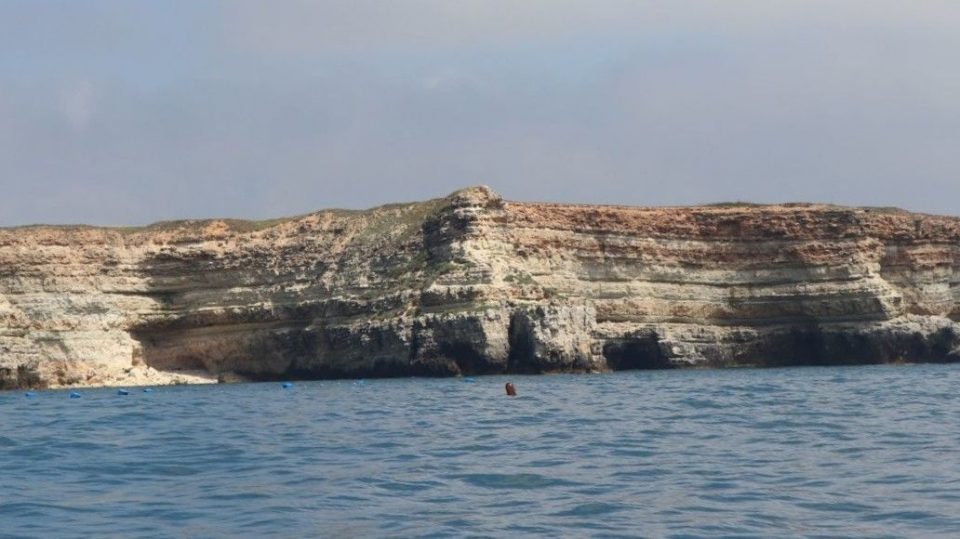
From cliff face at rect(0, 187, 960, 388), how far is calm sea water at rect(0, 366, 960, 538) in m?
29.1

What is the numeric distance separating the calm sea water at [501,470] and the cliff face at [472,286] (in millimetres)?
29093

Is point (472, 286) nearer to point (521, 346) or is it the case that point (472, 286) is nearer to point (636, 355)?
point (521, 346)

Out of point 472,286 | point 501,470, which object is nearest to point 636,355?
point 472,286

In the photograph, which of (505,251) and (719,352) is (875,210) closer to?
(719,352)

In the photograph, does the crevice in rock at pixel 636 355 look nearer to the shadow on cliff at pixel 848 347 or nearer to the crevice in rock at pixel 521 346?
the shadow on cliff at pixel 848 347

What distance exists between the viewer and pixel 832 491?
1605 centimetres

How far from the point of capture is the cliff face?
61312 mm

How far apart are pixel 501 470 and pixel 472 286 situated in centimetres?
4050

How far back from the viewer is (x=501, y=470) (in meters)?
18.5

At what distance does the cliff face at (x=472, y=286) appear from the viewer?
201 feet

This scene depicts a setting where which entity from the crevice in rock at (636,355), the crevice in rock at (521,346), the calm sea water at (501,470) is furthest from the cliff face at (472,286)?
the calm sea water at (501,470)

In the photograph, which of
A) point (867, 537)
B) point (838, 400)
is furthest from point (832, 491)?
point (838, 400)

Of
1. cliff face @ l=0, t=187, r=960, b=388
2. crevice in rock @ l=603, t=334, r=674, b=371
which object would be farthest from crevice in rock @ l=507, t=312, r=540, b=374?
crevice in rock @ l=603, t=334, r=674, b=371

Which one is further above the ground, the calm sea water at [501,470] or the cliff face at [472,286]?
the cliff face at [472,286]
